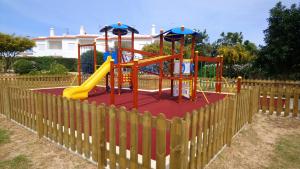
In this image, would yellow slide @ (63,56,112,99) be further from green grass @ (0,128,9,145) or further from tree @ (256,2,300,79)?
tree @ (256,2,300,79)

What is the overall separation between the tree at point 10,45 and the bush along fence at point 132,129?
2668 cm

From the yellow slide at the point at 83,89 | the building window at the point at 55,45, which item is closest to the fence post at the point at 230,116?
the yellow slide at the point at 83,89

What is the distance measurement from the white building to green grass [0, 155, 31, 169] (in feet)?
122

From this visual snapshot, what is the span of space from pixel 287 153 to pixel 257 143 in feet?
2.19

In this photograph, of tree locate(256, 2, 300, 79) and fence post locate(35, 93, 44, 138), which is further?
tree locate(256, 2, 300, 79)

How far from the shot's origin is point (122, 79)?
39.8 feet

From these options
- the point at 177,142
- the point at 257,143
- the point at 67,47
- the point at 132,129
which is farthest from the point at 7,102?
the point at 67,47

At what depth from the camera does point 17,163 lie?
389 cm

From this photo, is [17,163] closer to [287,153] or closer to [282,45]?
[287,153]

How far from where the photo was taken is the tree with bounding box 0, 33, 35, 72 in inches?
1081

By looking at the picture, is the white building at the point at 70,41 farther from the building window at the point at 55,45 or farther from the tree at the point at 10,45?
A: the tree at the point at 10,45

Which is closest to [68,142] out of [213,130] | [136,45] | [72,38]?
[213,130]

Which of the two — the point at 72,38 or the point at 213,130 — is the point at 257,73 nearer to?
the point at 213,130

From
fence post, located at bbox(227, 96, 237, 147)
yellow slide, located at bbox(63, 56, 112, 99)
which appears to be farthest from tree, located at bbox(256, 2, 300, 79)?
yellow slide, located at bbox(63, 56, 112, 99)
